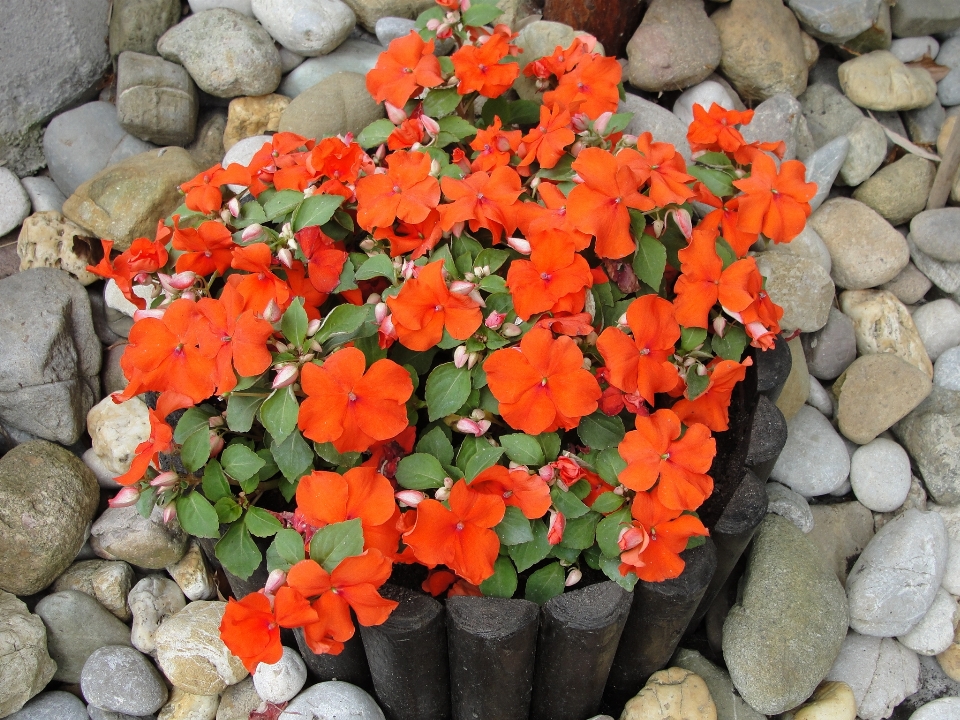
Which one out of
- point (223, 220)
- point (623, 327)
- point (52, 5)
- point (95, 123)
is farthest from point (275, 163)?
point (52, 5)

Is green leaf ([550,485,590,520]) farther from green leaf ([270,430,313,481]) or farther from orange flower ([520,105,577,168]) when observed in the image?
orange flower ([520,105,577,168])

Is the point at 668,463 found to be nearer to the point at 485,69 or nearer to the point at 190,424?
the point at 190,424

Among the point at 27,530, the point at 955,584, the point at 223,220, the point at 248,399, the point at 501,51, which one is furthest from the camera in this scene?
the point at 955,584

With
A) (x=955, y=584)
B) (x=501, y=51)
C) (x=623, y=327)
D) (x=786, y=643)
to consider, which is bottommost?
(x=955, y=584)

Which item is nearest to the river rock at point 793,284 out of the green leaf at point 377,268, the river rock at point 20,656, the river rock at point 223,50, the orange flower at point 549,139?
the orange flower at point 549,139

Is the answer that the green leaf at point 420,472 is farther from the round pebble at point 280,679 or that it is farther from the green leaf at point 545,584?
the round pebble at point 280,679

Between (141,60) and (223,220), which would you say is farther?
(141,60)

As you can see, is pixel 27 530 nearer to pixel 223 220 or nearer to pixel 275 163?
pixel 223 220

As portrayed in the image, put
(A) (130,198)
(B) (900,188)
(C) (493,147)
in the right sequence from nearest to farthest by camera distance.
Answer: (C) (493,147)
(A) (130,198)
(B) (900,188)

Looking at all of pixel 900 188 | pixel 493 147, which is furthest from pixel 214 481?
pixel 900 188
